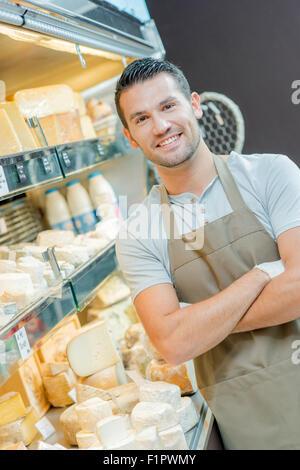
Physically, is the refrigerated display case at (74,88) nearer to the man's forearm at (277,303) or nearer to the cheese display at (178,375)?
the cheese display at (178,375)

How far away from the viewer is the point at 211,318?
4.33ft

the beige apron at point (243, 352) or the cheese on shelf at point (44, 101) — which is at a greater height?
the cheese on shelf at point (44, 101)

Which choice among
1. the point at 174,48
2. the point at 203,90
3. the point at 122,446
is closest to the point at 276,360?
the point at 122,446

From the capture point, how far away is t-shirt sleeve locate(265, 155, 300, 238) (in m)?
1.39

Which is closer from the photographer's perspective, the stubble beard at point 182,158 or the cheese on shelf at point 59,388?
the stubble beard at point 182,158

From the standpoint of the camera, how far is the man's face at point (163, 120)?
151cm

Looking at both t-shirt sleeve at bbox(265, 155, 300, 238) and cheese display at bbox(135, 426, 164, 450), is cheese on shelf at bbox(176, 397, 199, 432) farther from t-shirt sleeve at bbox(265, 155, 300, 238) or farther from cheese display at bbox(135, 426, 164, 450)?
t-shirt sleeve at bbox(265, 155, 300, 238)

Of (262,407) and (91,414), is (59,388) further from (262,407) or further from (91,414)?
(262,407)

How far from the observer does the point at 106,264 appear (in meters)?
1.99

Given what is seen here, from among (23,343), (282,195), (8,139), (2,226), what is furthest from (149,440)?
(2,226)

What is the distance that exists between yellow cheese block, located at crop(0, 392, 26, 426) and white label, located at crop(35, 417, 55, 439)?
0.47 ft

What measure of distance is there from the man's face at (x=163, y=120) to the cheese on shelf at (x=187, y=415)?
2.43 ft

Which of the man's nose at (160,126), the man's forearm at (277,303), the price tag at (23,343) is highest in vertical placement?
the man's nose at (160,126)

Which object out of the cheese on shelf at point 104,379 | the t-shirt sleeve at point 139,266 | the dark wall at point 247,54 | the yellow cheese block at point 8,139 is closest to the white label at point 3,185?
the yellow cheese block at point 8,139
